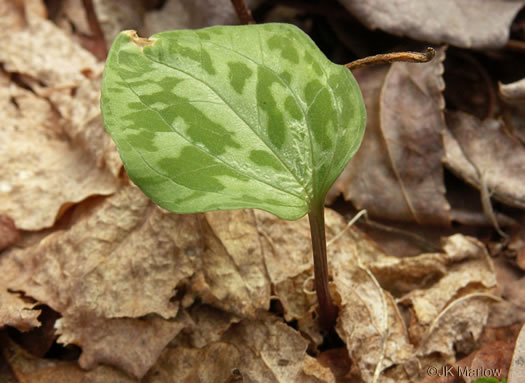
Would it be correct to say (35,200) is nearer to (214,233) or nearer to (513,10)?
(214,233)

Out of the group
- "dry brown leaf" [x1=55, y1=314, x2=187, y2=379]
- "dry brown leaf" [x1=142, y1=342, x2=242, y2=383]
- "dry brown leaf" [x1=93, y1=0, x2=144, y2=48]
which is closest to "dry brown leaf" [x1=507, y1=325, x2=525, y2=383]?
"dry brown leaf" [x1=142, y1=342, x2=242, y2=383]

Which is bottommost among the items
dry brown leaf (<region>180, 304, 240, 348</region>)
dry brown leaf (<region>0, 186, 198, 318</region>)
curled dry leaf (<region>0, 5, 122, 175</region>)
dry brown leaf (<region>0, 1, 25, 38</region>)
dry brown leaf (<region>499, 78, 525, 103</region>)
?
dry brown leaf (<region>180, 304, 240, 348</region>)

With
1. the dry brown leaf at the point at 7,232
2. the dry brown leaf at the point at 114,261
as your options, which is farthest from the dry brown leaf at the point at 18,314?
the dry brown leaf at the point at 7,232

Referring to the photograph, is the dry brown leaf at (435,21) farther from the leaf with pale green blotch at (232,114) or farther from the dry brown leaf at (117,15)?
the dry brown leaf at (117,15)

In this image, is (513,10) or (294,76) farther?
(513,10)

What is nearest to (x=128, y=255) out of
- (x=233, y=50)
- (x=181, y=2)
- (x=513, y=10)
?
(x=233, y=50)

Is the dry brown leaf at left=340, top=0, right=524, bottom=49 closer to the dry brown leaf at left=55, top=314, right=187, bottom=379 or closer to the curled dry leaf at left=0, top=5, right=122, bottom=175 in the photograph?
the curled dry leaf at left=0, top=5, right=122, bottom=175

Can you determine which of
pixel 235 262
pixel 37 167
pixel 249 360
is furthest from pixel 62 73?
pixel 249 360
